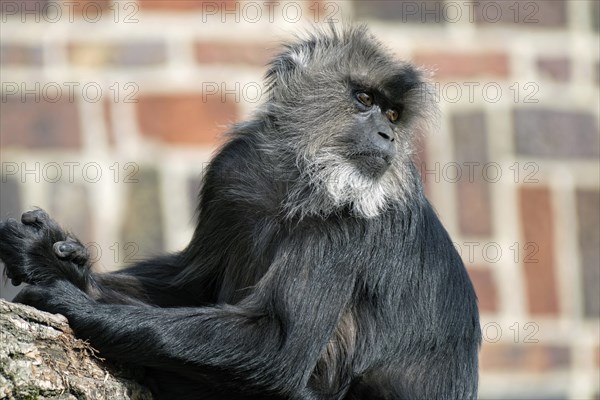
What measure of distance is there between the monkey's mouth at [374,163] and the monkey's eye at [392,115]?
466 mm

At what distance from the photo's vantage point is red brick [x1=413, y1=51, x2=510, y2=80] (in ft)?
41.1

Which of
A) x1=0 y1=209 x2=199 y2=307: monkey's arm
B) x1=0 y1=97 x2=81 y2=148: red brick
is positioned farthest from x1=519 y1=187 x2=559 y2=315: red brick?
x1=0 y1=209 x2=199 y2=307: monkey's arm

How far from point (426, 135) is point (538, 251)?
71.3 inches

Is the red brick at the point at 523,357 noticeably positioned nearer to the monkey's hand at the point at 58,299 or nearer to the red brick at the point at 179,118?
the red brick at the point at 179,118

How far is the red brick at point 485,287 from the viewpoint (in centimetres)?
1231

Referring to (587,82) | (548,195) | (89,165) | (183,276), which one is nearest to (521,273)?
(548,195)

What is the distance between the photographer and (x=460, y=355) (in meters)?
7.46

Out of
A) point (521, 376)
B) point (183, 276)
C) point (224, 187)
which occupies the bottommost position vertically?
point (521, 376)

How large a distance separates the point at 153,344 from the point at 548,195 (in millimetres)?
7203

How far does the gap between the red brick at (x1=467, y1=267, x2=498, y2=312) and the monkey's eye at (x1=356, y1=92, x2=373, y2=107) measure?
4.86 m

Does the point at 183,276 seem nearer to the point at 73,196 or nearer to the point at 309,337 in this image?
the point at 309,337

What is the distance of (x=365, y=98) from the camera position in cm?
780

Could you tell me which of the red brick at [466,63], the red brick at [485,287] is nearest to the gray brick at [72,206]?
the red brick at [466,63]

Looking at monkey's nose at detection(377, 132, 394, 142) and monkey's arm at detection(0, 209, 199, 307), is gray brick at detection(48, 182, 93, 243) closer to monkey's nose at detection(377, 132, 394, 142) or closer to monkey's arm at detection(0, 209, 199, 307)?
monkey's arm at detection(0, 209, 199, 307)
